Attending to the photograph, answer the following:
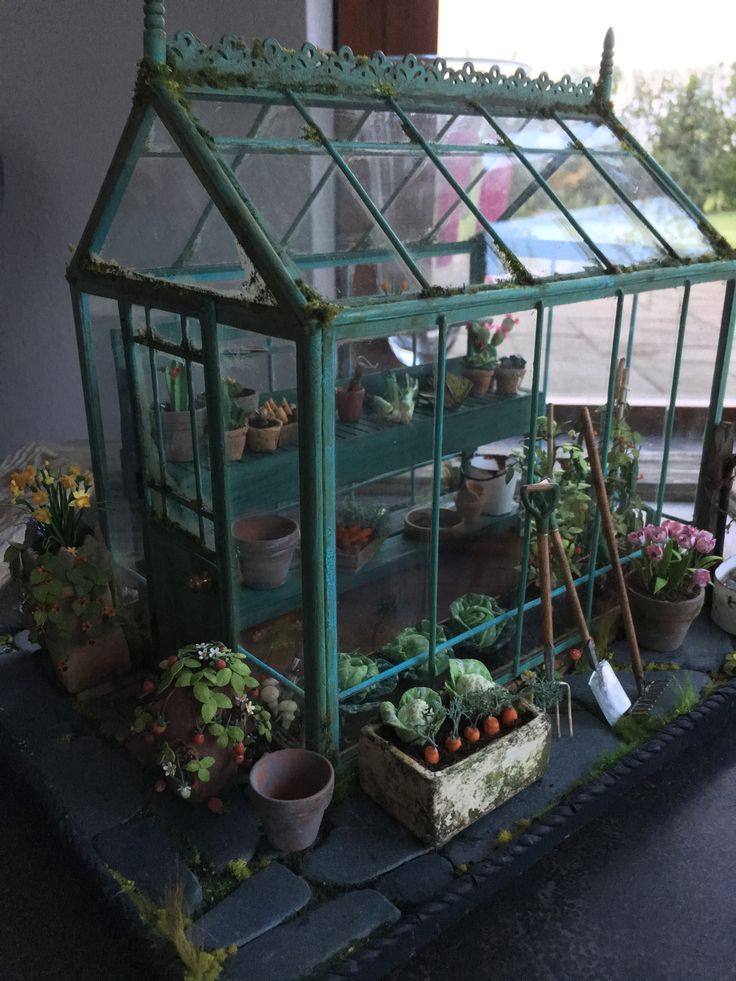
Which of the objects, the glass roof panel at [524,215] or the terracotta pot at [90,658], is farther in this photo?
the terracotta pot at [90,658]

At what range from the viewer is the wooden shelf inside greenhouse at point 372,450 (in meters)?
3.13

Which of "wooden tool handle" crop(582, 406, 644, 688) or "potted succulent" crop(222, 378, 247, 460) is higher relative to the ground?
"potted succulent" crop(222, 378, 247, 460)

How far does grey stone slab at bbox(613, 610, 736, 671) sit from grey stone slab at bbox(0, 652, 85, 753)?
99.4 inches

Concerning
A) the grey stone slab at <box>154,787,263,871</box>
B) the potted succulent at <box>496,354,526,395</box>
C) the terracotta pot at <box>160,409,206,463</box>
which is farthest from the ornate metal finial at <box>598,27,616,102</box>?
the grey stone slab at <box>154,787,263,871</box>

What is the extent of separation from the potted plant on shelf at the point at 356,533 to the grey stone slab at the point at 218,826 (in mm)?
991

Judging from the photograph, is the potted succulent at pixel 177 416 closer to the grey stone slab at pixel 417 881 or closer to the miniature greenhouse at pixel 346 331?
the miniature greenhouse at pixel 346 331

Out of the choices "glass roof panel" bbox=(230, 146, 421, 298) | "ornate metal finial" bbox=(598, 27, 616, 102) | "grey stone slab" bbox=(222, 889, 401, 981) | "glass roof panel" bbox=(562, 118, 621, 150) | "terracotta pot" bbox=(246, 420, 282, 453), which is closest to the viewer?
"grey stone slab" bbox=(222, 889, 401, 981)

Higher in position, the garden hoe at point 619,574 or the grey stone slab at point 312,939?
the garden hoe at point 619,574

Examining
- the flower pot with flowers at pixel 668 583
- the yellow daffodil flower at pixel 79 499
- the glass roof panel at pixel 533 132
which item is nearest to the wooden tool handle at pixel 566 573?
the flower pot with flowers at pixel 668 583

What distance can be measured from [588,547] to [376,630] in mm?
1204

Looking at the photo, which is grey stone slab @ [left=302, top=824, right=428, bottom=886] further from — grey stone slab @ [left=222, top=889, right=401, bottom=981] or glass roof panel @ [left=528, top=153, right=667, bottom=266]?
glass roof panel @ [left=528, top=153, right=667, bottom=266]

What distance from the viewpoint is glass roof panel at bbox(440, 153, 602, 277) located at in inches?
132

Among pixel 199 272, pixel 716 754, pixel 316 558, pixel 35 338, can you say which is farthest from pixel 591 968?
pixel 35 338

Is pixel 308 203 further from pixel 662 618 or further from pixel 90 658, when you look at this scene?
pixel 662 618
